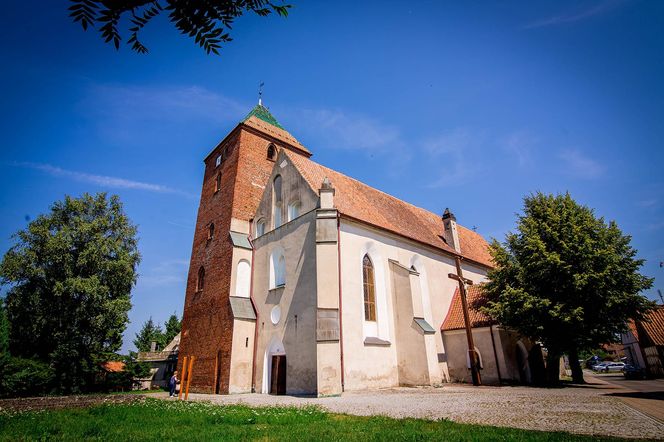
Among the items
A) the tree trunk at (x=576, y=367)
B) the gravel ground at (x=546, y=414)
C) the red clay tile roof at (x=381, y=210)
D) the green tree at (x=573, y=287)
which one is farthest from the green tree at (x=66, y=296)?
the tree trunk at (x=576, y=367)

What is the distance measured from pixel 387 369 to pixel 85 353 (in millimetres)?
20777

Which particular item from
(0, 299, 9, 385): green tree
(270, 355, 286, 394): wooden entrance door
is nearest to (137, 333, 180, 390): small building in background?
(0, 299, 9, 385): green tree

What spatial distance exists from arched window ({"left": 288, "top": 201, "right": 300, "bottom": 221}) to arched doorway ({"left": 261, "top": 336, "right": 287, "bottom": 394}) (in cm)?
645

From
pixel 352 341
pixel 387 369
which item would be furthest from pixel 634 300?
pixel 352 341

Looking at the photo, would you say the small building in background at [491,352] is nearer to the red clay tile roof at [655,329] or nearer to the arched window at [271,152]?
the red clay tile roof at [655,329]

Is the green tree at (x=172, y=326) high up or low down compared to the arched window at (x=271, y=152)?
down

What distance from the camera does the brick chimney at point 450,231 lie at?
2602 centimetres

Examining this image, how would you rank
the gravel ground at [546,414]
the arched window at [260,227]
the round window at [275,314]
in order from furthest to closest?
1. the arched window at [260,227]
2. the round window at [275,314]
3. the gravel ground at [546,414]

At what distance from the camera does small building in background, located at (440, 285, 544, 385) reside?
61.6ft

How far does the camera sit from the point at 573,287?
654 inches

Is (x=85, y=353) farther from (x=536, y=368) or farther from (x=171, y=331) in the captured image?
(x=171, y=331)

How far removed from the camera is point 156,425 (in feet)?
24.5

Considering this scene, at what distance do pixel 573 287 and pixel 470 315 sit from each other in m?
5.87

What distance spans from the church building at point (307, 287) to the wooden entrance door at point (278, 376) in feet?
0.15
